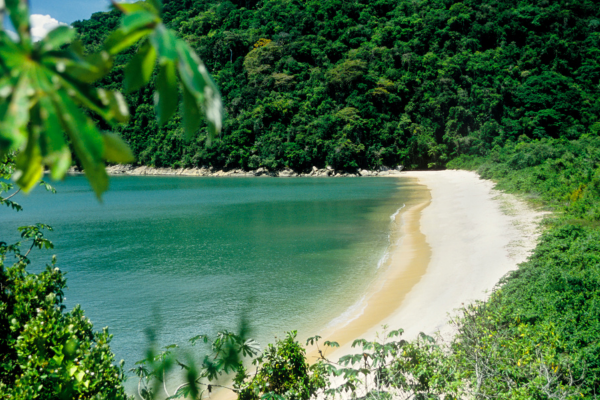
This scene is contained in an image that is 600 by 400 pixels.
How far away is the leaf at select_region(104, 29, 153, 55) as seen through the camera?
0.50m

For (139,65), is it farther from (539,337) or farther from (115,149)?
A: (539,337)

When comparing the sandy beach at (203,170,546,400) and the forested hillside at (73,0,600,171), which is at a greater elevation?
the forested hillside at (73,0,600,171)

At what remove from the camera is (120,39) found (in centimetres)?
51

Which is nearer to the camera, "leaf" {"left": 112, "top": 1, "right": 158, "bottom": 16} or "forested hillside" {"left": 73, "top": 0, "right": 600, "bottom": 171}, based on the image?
"leaf" {"left": 112, "top": 1, "right": 158, "bottom": 16}

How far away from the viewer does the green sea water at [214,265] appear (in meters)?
8.66

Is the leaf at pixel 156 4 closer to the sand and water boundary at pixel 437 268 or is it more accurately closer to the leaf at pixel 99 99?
the leaf at pixel 99 99

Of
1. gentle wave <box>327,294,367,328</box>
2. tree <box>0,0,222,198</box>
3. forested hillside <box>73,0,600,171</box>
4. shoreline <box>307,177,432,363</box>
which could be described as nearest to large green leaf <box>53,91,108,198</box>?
tree <box>0,0,222,198</box>

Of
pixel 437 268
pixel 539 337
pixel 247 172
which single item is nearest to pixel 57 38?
pixel 539 337

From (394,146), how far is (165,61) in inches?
2340

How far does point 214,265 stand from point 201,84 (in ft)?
43.3

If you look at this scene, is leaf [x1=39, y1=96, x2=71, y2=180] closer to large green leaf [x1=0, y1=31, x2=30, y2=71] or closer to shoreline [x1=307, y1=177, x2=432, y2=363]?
large green leaf [x1=0, y1=31, x2=30, y2=71]

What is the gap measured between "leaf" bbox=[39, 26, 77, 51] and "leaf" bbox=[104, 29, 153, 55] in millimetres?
52

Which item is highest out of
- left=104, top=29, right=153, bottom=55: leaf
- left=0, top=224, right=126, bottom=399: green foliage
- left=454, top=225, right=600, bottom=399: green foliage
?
left=104, top=29, right=153, bottom=55: leaf

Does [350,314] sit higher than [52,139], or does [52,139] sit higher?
[52,139]
